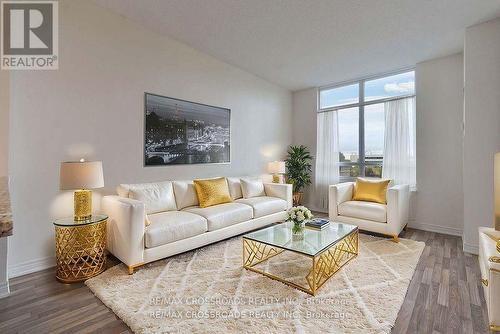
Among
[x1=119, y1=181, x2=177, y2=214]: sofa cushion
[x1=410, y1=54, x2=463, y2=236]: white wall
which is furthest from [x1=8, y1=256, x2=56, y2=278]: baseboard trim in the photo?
[x1=410, y1=54, x2=463, y2=236]: white wall

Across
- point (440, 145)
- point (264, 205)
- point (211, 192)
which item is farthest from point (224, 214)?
point (440, 145)

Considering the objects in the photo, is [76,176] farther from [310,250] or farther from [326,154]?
[326,154]

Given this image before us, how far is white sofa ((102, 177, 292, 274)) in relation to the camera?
2.36 metres

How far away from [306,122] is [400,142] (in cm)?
198

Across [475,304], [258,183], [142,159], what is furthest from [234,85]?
[475,304]

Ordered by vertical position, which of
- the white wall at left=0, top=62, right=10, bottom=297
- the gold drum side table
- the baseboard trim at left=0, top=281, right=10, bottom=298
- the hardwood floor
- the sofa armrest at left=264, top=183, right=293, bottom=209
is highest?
the white wall at left=0, top=62, right=10, bottom=297

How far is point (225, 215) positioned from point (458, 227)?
11.6 feet

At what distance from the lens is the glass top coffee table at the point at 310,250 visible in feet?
6.96

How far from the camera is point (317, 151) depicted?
534cm

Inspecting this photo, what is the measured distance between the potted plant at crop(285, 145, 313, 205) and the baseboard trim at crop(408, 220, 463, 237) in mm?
2016

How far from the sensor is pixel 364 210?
11.5ft

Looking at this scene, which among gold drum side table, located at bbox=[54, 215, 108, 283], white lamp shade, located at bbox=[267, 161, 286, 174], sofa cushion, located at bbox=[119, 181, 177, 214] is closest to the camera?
gold drum side table, located at bbox=[54, 215, 108, 283]

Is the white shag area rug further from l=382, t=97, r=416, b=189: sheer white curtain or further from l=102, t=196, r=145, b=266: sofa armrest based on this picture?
l=382, t=97, r=416, b=189: sheer white curtain

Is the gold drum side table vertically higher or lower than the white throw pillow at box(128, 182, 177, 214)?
lower
